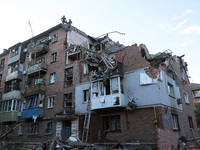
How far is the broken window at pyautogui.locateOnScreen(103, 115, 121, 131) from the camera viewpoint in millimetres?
16875

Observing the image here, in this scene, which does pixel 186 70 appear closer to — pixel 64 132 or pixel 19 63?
pixel 64 132

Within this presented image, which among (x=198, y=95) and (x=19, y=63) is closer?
(x=19, y=63)

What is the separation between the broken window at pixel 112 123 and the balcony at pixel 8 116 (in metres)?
14.8

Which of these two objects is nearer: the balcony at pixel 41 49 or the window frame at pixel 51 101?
the window frame at pixel 51 101

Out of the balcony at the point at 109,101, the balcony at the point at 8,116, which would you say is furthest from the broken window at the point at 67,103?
the balcony at the point at 8,116

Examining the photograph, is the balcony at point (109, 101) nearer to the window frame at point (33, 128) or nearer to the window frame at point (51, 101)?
the window frame at point (51, 101)

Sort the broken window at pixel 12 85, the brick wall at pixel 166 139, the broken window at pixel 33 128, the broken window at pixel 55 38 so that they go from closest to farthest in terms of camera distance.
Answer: the brick wall at pixel 166 139
the broken window at pixel 33 128
the broken window at pixel 55 38
the broken window at pixel 12 85

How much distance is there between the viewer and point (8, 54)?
32.9 metres

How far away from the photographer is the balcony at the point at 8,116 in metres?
25.2

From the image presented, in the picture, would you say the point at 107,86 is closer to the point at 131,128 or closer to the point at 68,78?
the point at 131,128

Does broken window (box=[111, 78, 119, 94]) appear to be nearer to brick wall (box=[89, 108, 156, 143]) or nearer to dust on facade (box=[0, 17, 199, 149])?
dust on facade (box=[0, 17, 199, 149])

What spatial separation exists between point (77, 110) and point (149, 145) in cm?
878

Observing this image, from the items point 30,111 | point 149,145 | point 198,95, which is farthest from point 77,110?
point 198,95

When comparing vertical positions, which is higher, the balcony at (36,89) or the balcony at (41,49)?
the balcony at (41,49)
